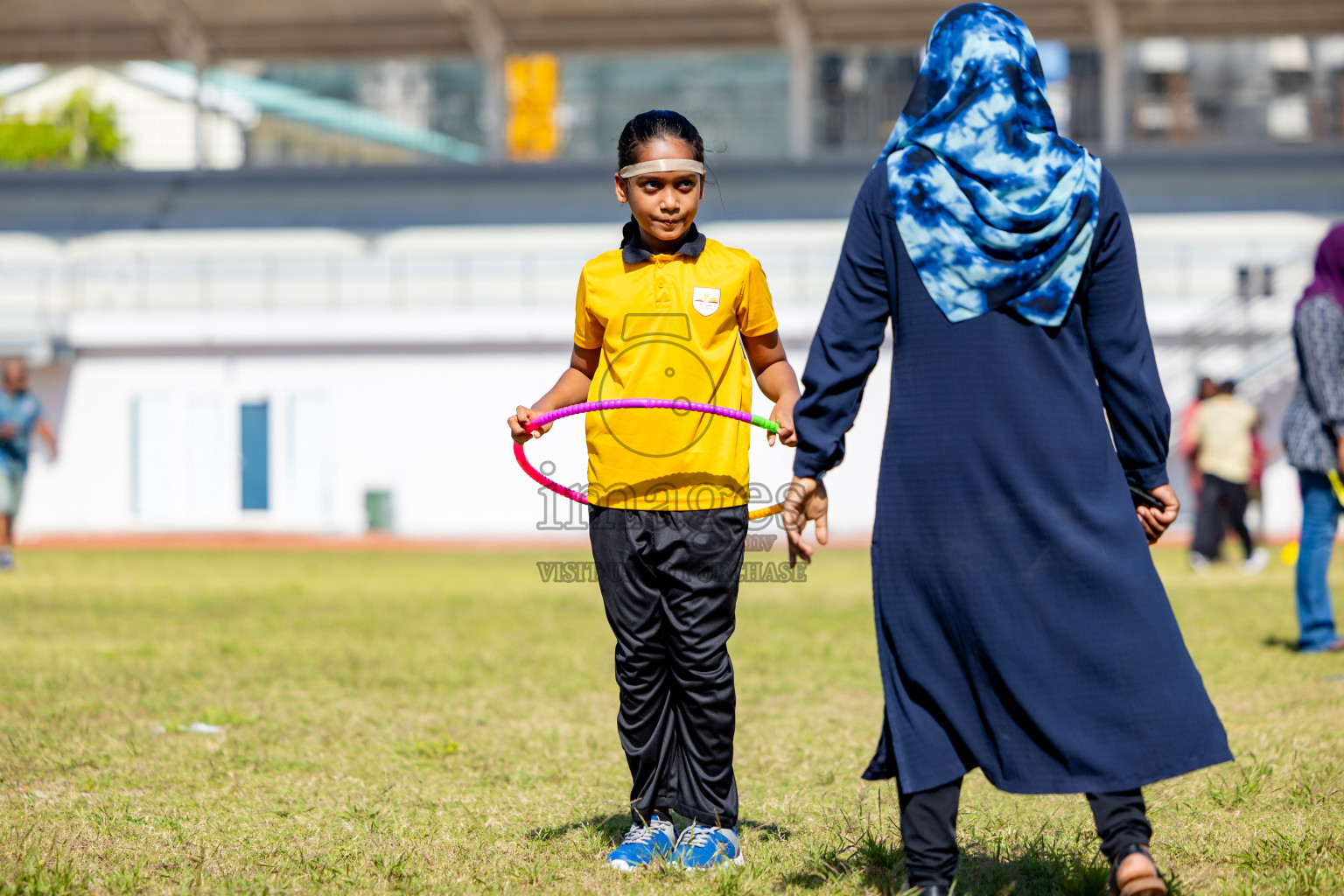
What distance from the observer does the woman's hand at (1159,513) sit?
312 centimetres

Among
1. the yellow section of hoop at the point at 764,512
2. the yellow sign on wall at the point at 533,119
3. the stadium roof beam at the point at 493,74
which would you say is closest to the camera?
the yellow section of hoop at the point at 764,512

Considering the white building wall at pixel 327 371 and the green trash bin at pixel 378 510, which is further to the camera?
the green trash bin at pixel 378 510

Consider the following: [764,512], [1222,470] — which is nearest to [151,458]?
[1222,470]

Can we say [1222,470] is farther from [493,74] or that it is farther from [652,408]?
[493,74]

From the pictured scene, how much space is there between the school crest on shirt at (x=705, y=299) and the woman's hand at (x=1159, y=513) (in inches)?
31.6

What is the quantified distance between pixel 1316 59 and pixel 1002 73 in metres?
45.8

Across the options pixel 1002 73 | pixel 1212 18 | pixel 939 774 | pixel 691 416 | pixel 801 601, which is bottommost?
pixel 801 601

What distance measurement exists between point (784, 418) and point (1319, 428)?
4.40m

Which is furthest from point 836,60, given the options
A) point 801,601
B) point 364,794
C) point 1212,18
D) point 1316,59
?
point 364,794

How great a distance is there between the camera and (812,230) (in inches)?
1013

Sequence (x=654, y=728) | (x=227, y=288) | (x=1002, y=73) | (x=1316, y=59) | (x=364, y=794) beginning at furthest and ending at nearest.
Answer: (x=1316, y=59)
(x=227, y=288)
(x=364, y=794)
(x=654, y=728)
(x=1002, y=73)

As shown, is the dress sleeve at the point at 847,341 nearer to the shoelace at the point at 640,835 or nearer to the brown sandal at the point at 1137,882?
the brown sandal at the point at 1137,882

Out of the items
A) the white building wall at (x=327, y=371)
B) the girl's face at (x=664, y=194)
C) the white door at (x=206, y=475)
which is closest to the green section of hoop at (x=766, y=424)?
the girl's face at (x=664, y=194)

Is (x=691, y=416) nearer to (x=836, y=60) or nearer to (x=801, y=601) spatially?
(x=801, y=601)
